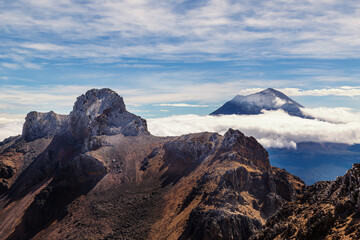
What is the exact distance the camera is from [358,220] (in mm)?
33938

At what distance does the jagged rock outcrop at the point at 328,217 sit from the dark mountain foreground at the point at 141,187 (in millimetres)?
14429

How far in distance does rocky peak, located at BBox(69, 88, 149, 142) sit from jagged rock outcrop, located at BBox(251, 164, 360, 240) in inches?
5469

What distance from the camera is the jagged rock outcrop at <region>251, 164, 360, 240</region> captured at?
35000 mm

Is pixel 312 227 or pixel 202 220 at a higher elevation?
pixel 312 227

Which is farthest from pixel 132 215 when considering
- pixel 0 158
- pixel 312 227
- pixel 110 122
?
pixel 0 158

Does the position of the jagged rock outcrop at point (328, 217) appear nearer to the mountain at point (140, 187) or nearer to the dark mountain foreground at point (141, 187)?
the dark mountain foreground at point (141, 187)

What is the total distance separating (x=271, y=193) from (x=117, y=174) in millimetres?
72831

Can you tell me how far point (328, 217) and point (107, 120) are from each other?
16172 centimetres

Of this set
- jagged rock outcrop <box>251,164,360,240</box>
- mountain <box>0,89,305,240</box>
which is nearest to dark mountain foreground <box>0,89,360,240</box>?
mountain <box>0,89,305,240</box>

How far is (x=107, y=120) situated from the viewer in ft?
A: 612

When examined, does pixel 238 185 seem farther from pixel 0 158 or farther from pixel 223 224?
pixel 0 158

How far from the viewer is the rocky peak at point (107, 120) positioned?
7151 inches

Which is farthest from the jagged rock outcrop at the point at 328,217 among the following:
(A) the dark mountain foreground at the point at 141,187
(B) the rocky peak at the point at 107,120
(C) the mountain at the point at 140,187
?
(B) the rocky peak at the point at 107,120

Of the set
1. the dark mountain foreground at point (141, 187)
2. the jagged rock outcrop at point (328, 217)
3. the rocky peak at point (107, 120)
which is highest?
the rocky peak at point (107, 120)
